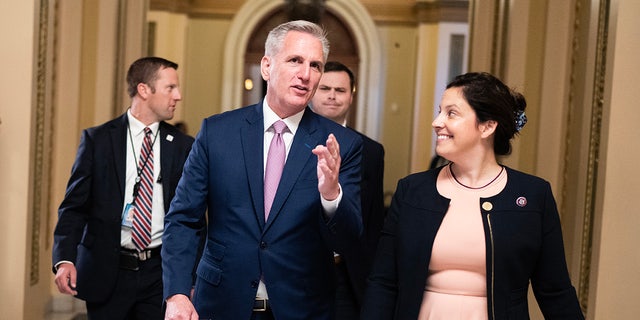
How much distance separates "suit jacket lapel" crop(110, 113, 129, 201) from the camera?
15.3 feet

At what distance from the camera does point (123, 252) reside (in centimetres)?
462

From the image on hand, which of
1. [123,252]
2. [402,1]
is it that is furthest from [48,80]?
[402,1]

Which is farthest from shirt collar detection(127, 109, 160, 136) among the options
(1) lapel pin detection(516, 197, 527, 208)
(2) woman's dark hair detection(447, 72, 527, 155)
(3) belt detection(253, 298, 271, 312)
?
(1) lapel pin detection(516, 197, 527, 208)

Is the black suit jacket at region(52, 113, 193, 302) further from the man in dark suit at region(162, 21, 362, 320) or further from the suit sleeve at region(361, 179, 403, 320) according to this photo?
the suit sleeve at region(361, 179, 403, 320)

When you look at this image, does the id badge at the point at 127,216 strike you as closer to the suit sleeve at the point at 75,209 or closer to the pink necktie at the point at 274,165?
the suit sleeve at the point at 75,209

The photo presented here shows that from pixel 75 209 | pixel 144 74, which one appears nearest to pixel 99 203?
pixel 75 209

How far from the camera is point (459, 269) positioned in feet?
10.0

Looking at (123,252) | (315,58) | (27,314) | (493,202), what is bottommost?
(27,314)

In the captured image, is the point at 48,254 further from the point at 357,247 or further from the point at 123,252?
the point at 357,247

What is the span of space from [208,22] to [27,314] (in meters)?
9.43

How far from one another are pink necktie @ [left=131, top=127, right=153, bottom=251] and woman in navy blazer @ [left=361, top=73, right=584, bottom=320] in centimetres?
175

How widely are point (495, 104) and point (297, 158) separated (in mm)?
693

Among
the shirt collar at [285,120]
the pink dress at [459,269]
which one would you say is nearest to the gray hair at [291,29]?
the shirt collar at [285,120]

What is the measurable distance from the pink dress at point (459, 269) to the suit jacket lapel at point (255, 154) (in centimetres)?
62
